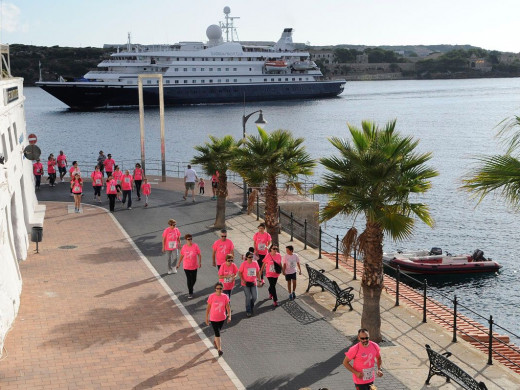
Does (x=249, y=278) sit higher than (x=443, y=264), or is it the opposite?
(x=249, y=278)

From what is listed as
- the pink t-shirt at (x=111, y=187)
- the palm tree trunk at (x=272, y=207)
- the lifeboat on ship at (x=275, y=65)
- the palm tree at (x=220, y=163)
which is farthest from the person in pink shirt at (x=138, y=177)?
the lifeboat on ship at (x=275, y=65)

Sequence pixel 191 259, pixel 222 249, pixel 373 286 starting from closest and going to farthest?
1. pixel 373 286
2. pixel 191 259
3. pixel 222 249

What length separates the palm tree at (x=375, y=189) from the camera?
12352mm

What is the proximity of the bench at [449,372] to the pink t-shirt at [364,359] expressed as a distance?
1.49 meters

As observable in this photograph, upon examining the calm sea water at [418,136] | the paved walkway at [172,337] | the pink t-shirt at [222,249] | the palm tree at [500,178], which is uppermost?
Answer: the palm tree at [500,178]

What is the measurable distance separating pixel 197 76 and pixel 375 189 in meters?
111

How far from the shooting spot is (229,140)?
23094mm

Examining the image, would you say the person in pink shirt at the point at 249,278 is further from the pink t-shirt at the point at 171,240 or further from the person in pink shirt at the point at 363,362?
the person in pink shirt at the point at 363,362

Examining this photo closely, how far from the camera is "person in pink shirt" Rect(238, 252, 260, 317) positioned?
13805 millimetres

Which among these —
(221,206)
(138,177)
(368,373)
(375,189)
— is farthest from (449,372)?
(138,177)

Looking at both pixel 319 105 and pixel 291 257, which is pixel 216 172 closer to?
pixel 291 257

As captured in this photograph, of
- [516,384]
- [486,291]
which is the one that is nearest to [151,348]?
[516,384]

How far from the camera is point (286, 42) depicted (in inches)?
5522

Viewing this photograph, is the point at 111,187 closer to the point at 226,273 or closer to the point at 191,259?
the point at 191,259
